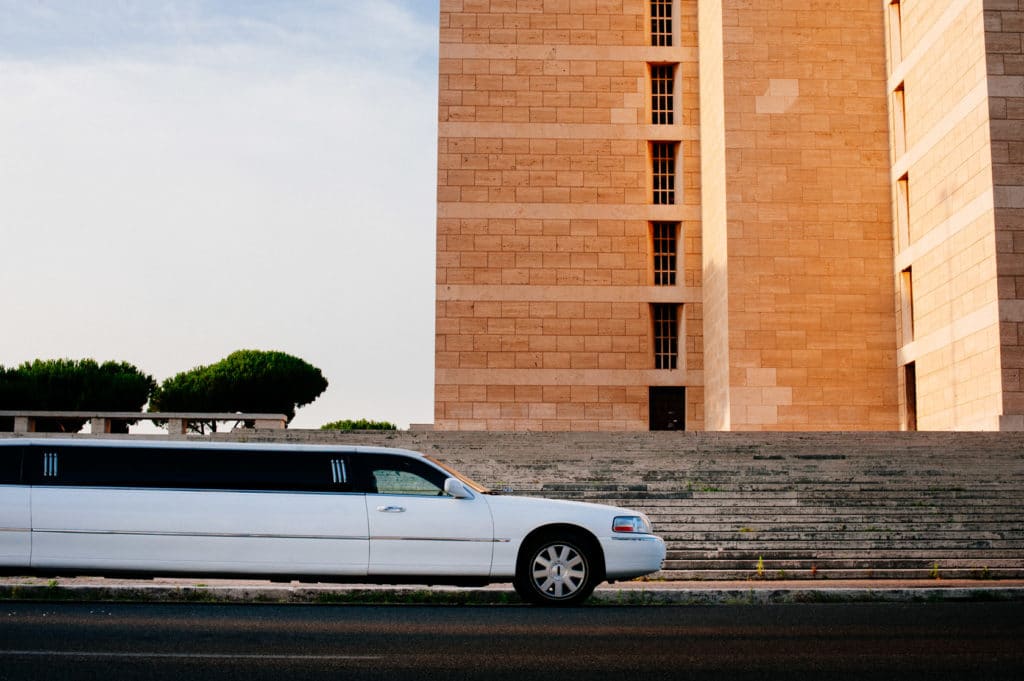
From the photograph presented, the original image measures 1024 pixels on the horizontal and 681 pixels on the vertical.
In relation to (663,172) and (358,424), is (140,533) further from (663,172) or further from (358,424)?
(358,424)

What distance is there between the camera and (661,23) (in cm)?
4228

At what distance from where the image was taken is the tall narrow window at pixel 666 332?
4075cm

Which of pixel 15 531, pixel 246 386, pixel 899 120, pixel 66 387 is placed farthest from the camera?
pixel 246 386

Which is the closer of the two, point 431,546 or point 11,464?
point 431,546

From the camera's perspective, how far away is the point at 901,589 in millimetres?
12273

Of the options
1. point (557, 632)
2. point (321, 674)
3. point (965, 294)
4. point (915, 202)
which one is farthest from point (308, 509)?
point (915, 202)

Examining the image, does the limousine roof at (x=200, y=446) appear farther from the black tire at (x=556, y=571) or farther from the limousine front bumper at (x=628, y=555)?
the limousine front bumper at (x=628, y=555)

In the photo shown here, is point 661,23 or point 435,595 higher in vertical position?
point 661,23

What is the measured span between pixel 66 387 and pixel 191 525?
4938cm

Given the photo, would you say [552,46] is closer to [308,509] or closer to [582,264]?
[582,264]

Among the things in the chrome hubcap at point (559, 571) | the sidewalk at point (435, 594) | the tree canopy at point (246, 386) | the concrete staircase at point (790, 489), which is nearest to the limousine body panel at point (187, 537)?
the sidewalk at point (435, 594)

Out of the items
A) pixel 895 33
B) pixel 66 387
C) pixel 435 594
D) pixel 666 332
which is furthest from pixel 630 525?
pixel 66 387

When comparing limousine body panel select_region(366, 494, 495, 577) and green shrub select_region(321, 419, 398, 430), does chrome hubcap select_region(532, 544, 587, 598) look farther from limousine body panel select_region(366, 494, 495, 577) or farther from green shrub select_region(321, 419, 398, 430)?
green shrub select_region(321, 419, 398, 430)

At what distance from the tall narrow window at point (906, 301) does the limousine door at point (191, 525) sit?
92.3ft
